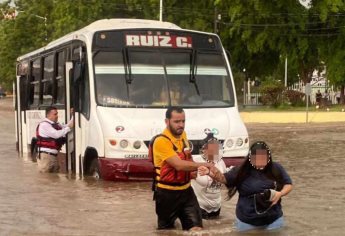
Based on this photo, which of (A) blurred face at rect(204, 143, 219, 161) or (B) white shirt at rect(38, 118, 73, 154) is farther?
(B) white shirt at rect(38, 118, 73, 154)

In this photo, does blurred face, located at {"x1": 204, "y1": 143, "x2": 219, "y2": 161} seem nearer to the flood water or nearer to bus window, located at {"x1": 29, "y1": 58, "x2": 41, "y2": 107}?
the flood water

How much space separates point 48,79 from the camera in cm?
1656

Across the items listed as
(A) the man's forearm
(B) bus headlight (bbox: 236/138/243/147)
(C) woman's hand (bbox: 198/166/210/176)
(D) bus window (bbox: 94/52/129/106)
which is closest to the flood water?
(A) the man's forearm

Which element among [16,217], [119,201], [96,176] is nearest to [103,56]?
[96,176]

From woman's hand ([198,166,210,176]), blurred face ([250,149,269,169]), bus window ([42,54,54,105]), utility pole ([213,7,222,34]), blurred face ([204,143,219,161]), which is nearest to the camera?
blurred face ([250,149,269,169])

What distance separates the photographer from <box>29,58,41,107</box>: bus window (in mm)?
17828

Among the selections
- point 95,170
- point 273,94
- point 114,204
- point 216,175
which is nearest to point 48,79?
point 95,170

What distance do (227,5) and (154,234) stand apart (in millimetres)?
36395

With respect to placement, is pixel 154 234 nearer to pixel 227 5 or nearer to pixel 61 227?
pixel 61 227

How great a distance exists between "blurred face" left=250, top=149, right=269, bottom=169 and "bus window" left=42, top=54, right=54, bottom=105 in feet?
30.8

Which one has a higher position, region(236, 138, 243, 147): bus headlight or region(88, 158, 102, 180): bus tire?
region(236, 138, 243, 147): bus headlight

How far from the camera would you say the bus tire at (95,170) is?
1266cm

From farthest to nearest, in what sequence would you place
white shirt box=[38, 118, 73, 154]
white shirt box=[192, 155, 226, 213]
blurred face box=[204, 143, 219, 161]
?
white shirt box=[38, 118, 73, 154] < white shirt box=[192, 155, 226, 213] < blurred face box=[204, 143, 219, 161]

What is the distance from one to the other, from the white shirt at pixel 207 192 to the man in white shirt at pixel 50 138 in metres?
5.42
